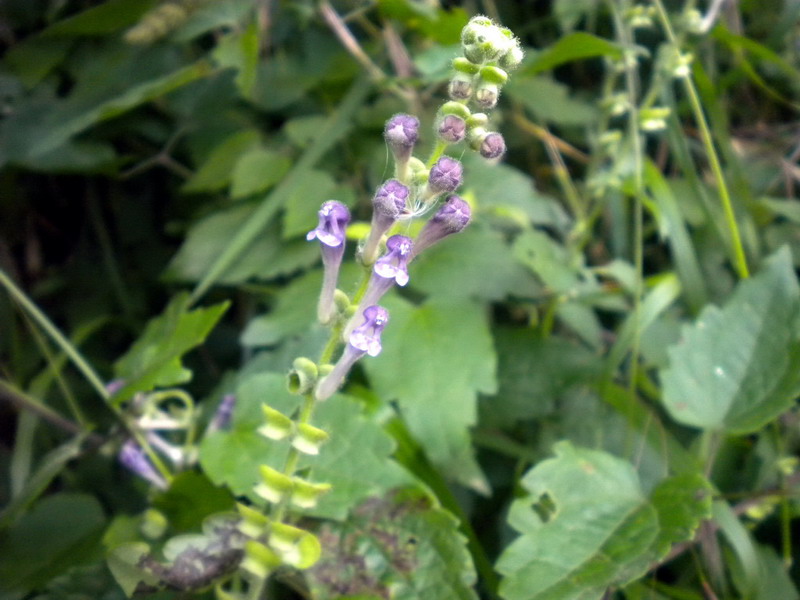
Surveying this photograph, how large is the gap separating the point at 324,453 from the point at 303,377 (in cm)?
38

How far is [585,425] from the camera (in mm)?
1809

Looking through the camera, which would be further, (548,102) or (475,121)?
(548,102)

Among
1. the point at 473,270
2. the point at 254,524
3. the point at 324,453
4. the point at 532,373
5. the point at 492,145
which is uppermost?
the point at 492,145

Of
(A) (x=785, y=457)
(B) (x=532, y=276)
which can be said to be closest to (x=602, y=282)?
(B) (x=532, y=276)

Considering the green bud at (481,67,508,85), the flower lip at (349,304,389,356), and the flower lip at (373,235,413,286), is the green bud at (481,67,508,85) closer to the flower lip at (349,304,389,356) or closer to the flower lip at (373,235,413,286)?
the flower lip at (373,235,413,286)

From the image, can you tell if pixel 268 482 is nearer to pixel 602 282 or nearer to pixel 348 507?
pixel 348 507

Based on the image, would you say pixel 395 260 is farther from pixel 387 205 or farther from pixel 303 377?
pixel 303 377

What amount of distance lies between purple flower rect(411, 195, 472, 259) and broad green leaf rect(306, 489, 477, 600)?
53 cm

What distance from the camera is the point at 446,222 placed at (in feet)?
3.45

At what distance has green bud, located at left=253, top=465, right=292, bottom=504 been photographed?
1065 millimetres

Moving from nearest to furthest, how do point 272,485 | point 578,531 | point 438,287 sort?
1. point 272,485
2. point 578,531
3. point 438,287

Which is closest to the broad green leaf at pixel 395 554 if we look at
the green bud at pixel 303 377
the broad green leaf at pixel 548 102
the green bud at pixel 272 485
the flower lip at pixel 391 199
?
the green bud at pixel 272 485

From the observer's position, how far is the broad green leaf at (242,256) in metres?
1.87

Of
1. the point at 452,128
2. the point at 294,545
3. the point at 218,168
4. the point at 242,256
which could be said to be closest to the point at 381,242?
the point at 452,128
